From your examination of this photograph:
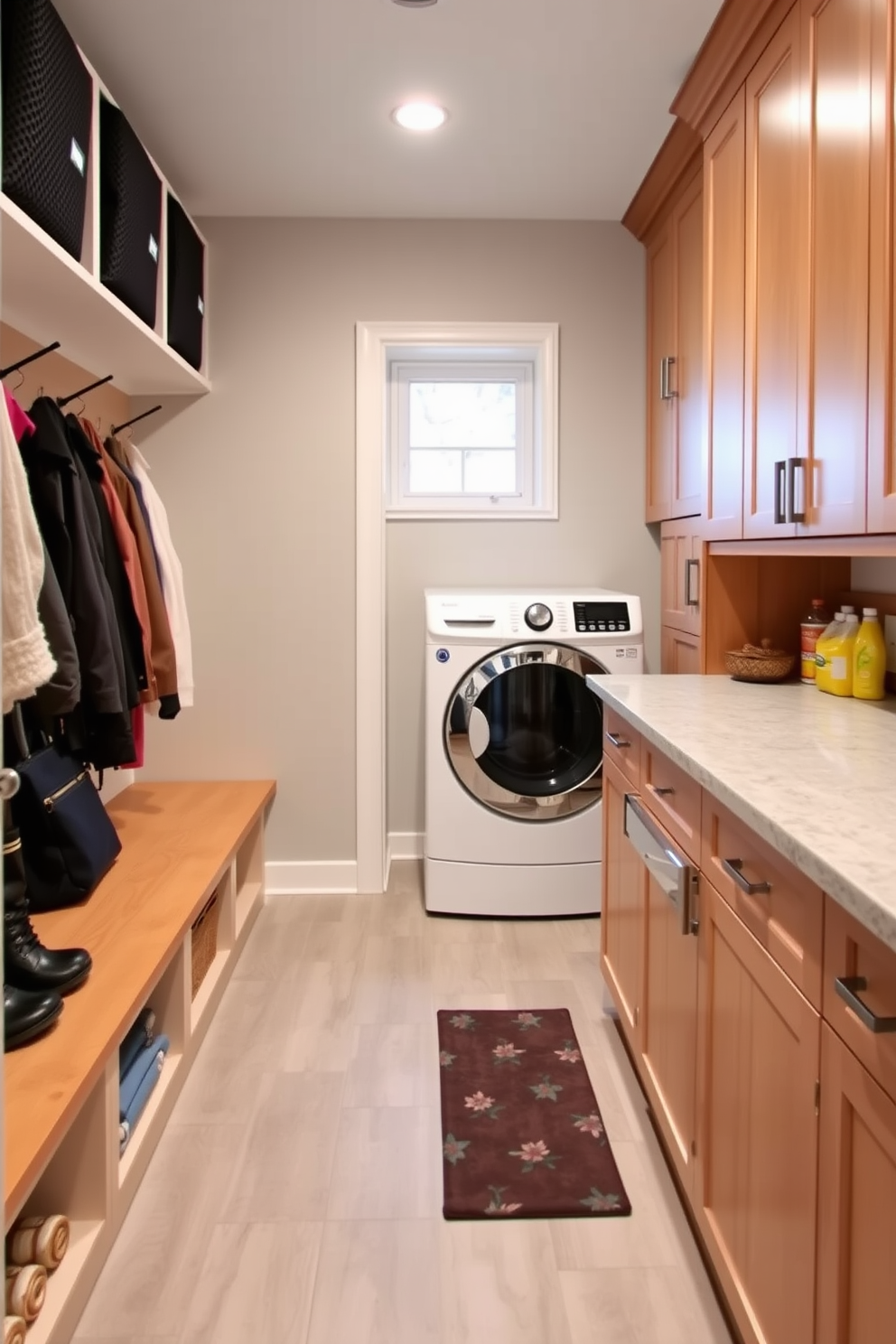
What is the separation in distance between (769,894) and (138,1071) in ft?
4.29

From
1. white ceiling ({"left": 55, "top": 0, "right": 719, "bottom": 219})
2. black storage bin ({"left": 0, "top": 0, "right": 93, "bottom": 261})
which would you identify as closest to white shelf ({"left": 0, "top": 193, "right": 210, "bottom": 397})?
black storage bin ({"left": 0, "top": 0, "right": 93, "bottom": 261})

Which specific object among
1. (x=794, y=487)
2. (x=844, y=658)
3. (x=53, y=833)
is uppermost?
(x=794, y=487)

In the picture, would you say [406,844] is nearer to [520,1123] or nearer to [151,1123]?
[520,1123]

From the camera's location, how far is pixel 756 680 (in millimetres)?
2277

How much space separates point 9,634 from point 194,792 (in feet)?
5.86

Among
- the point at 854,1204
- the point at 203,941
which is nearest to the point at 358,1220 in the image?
the point at 203,941

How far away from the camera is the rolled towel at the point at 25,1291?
1274mm

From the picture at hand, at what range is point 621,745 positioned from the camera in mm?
2090

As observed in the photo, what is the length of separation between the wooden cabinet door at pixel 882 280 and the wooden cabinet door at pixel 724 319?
65 centimetres

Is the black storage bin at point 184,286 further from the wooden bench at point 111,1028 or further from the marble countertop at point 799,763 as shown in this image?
the marble countertop at point 799,763

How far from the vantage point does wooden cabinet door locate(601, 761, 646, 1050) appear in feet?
6.33

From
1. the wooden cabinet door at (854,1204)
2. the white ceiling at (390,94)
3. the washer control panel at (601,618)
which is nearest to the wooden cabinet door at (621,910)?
the washer control panel at (601,618)

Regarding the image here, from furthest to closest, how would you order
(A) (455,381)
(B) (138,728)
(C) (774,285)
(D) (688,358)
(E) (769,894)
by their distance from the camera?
(A) (455,381)
(D) (688,358)
(B) (138,728)
(C) (774,285)
(E) (769,894)

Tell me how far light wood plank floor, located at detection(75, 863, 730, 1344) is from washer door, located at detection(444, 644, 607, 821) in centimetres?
64
